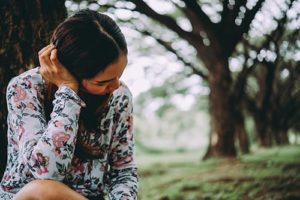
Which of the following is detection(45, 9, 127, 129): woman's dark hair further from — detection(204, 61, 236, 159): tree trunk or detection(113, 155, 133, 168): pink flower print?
detection(204, 61, 236, 159): tree trunk

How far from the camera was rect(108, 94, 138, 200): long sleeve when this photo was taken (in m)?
2.32

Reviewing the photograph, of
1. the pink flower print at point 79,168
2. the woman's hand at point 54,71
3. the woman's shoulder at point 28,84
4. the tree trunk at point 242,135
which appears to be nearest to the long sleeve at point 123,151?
the pink flower print at point 79,168

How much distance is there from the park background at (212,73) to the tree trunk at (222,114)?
2cm

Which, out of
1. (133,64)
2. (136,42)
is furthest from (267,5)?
(133,64)

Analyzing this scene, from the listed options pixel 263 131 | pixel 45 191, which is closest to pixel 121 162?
pixel 45 191

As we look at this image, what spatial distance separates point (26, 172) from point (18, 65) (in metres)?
1.08

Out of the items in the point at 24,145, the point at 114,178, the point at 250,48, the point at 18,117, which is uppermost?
the point at 250,48

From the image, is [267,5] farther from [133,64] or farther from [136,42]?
[133,64]

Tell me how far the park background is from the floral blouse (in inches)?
25.8

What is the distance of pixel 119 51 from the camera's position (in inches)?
81.7

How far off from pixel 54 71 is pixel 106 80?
25 cm

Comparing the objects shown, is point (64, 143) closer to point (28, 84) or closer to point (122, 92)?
point (28, 84)

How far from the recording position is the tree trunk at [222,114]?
995 centimetres

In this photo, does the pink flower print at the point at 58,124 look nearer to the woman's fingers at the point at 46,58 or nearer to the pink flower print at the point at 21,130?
the pink flower print at the point at 21,130
